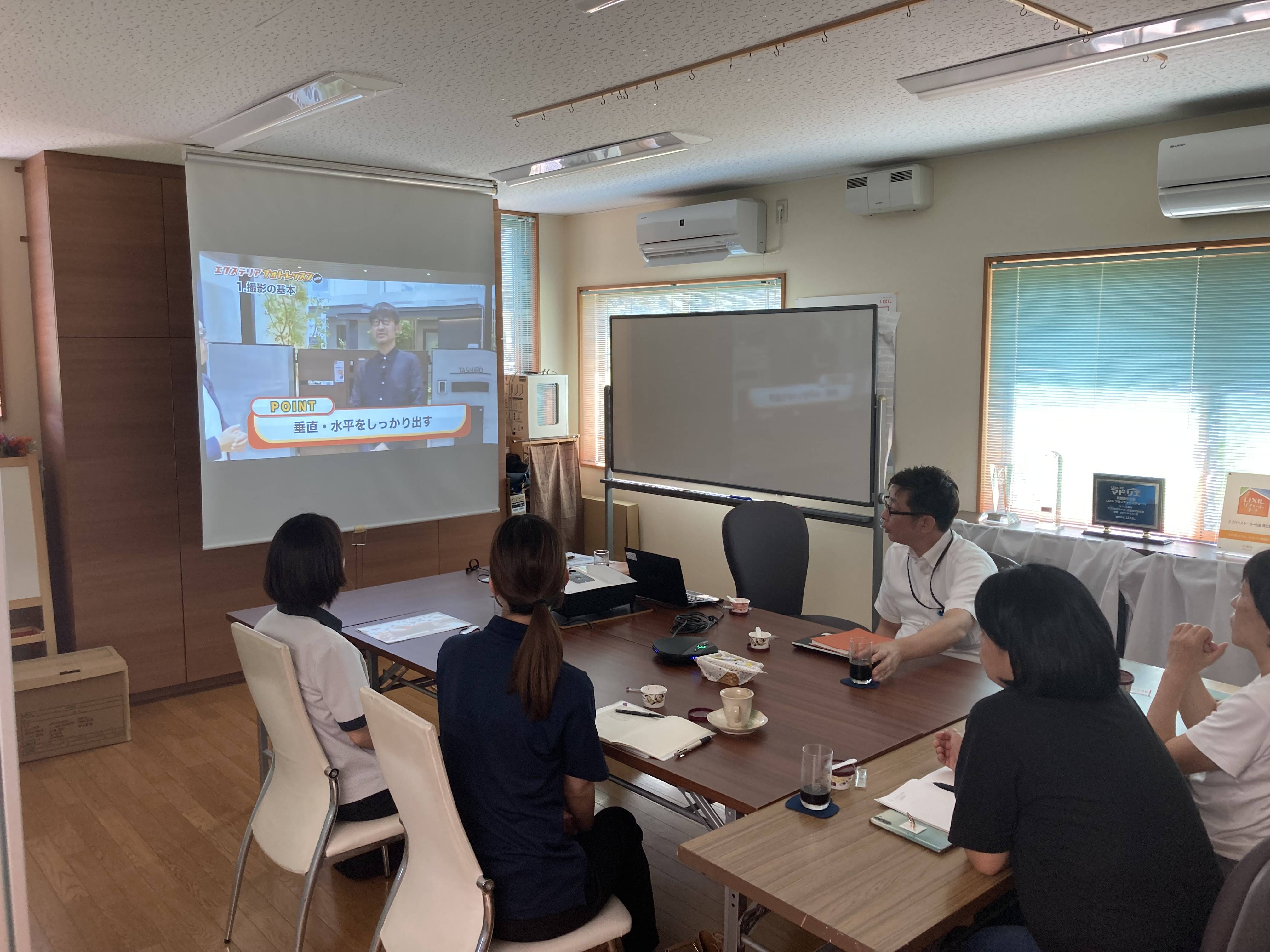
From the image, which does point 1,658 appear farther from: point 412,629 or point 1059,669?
point 412,629

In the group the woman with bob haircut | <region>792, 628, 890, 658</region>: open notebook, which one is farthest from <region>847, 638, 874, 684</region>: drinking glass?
the woman with bob haircut

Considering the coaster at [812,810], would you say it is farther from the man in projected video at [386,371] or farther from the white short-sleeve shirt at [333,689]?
the man in projected video at [386,371]

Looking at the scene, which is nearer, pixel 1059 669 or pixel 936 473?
pixel 1059 669

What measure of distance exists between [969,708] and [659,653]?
0.91 meters

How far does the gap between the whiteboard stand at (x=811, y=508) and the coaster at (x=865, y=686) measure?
4.11 ft

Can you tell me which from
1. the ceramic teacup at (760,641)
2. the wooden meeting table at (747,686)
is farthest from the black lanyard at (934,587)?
the ceramic teacup at (760,641)

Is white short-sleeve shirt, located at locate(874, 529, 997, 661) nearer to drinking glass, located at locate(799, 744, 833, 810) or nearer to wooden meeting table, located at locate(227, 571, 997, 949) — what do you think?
wooden meeting table, located at locate(227, 571, 997, 949)

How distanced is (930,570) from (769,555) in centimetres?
107

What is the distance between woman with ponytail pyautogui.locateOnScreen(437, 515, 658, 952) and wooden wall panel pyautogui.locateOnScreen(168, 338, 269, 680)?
3304mm

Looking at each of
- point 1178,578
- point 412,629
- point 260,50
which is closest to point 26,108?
point 260,50

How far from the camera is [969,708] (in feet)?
8.16

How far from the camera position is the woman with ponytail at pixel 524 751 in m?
1.91

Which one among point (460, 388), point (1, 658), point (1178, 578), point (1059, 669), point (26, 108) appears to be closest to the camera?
point (1, 658)

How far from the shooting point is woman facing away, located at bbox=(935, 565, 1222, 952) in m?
1.53
